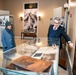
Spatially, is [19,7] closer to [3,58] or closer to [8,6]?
[8,6]

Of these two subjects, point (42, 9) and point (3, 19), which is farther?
point (42, 9)

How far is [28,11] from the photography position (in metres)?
10.5

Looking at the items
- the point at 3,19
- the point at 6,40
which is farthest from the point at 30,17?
the point at 6,40

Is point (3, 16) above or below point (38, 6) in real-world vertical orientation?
below

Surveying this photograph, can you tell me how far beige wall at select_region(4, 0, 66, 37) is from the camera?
9953 mm

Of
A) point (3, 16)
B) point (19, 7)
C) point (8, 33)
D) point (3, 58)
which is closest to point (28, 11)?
point (19, 7)

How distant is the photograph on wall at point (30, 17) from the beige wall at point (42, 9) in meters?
0.36

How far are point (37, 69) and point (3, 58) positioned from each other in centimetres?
82

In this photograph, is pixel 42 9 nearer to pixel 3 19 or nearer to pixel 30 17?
pixel 30 17

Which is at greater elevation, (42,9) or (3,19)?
(42,9)

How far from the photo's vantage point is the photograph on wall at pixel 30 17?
10344mm

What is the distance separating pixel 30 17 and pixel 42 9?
3.71 feet

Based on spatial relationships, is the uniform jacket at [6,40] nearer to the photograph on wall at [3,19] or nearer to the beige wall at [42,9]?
the photograph on wall at [3,19]

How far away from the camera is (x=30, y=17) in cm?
1049
